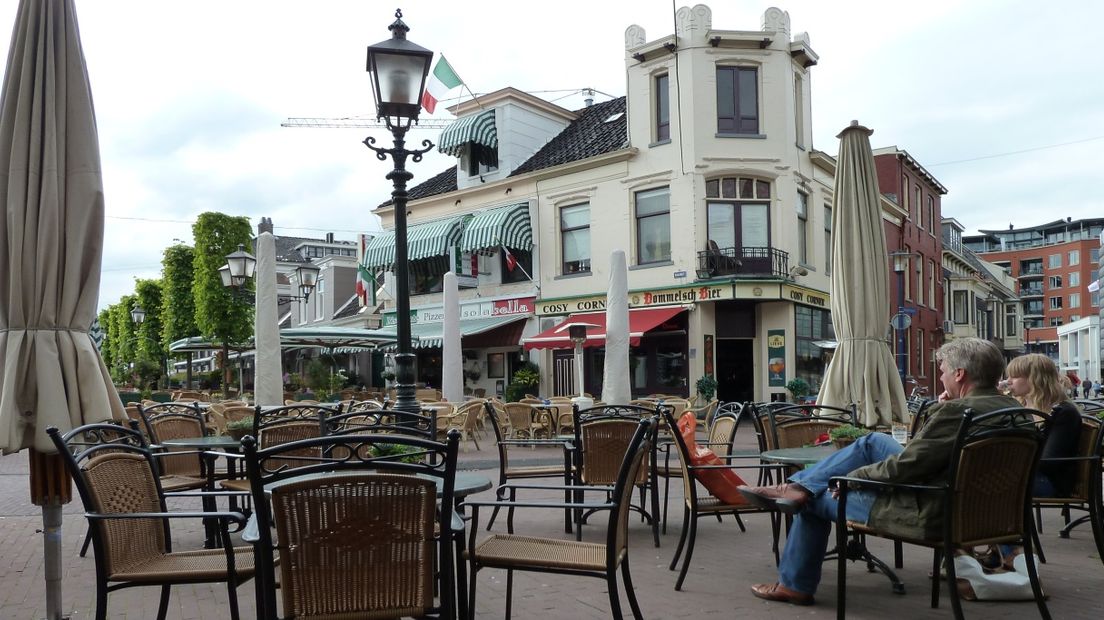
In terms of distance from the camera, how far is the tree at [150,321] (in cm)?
3419

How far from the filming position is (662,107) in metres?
21.4

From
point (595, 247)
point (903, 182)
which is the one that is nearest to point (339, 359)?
point (595, 247)

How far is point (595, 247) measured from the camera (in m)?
22.0

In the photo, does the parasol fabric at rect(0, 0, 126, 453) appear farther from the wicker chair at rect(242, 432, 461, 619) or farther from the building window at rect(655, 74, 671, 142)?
the building window at rect(655, 74, 671, 142)

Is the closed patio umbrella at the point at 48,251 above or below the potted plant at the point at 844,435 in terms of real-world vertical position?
above

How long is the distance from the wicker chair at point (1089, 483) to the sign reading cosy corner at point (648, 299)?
14271 mm

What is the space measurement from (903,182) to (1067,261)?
263 ft

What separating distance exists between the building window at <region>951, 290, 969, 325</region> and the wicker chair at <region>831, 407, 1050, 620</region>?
134ft

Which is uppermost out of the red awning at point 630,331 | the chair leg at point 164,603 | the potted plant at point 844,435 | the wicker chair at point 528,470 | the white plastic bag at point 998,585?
the red awning at point 630,331

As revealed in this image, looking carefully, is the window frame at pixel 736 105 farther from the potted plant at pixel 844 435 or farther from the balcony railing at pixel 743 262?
the potted plant at pixel 844 435

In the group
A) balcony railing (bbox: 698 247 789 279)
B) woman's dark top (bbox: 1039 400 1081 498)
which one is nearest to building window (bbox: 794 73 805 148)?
Result: balcony railing (bbox: 698 247 789 279)

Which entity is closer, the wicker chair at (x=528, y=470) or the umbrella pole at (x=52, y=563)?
the umbrella pole at (x=52, y=563)

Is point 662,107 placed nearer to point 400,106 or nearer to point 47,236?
point 400,106

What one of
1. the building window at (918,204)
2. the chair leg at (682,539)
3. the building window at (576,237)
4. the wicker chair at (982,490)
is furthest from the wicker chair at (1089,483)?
the building window at (918,204)
